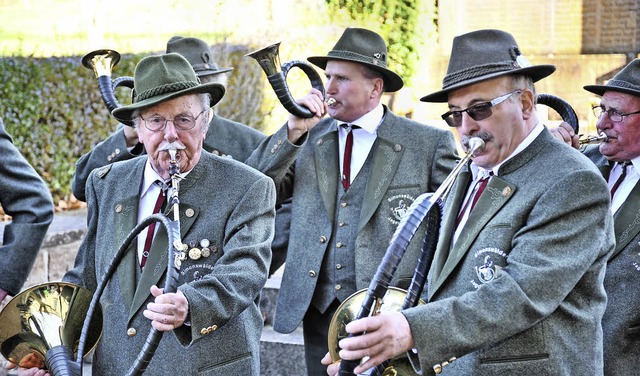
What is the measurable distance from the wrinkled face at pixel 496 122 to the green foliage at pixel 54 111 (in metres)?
6.16

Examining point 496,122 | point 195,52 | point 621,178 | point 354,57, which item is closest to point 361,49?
point 354,57

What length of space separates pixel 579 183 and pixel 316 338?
2387mm

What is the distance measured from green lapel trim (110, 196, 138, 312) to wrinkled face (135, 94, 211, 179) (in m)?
0.20

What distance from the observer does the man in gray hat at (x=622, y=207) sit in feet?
14.9

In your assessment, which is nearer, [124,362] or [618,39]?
[124,362]

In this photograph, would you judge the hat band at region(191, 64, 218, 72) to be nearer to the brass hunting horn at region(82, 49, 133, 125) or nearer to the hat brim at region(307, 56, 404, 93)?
the brass hunting horn at region(82, 49, 133, 125)

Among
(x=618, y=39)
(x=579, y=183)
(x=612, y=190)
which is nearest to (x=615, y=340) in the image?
(x=612, y=190)

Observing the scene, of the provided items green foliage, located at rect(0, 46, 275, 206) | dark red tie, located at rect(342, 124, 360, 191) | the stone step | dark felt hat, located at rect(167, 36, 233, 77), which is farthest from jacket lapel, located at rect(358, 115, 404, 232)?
green foliage, located at rect(0, 46, 275, 206)

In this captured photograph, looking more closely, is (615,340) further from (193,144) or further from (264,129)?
(264,129)

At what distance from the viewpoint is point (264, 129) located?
33.6ft

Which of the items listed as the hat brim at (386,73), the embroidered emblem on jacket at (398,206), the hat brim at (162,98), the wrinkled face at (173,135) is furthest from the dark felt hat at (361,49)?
the wrinkled face at (173,135)

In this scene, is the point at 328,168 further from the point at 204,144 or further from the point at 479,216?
the point at 479,216

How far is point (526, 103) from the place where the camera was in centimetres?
368

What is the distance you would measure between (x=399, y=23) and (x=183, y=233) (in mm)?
8284
